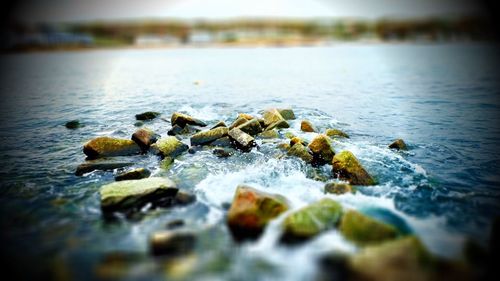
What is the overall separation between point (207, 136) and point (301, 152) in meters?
3.99

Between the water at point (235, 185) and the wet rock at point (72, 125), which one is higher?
the wet rock at point (72, 125)

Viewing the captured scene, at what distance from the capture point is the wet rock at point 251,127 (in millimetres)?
12531

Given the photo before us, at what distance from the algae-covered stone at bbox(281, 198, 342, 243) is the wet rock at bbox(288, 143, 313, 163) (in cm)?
341

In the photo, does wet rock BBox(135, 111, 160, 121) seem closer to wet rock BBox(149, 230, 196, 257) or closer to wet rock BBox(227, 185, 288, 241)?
wet rock BBox(227, 185, 288, 241)

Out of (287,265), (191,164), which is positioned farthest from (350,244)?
(191,164)

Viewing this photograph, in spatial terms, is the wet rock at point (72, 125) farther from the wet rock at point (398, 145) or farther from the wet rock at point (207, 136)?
the wet rock at point (398, 145)

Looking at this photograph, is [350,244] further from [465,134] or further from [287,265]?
[465,134]

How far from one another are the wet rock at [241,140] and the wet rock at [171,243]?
5.45 meters

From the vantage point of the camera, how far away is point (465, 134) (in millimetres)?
13023

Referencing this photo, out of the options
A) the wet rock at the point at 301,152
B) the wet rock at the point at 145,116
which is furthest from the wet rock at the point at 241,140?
the wet rock at the point at 145,116

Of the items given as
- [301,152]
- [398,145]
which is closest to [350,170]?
[301,152]

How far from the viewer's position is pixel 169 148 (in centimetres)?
1063

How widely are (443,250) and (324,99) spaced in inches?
704

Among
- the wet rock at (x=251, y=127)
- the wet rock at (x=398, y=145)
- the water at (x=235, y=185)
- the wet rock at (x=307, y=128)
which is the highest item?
the wet rock at (x=251, y=127)
